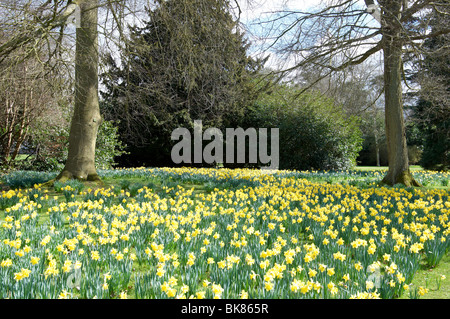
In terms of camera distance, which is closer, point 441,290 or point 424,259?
point 441,290

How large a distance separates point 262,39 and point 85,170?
192 inches

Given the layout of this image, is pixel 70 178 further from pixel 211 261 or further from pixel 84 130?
pixel 211 261


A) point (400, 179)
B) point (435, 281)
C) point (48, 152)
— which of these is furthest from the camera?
point (48, 152)

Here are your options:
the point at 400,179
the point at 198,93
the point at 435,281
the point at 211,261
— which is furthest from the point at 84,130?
the point at 400,179

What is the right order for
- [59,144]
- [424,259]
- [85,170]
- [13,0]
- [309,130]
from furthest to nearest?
[309,130]
[59,144]
[85,170]
[13,0]
[424,259]

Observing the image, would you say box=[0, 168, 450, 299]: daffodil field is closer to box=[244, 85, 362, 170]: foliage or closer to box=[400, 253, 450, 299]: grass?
box=[400, 253, 450, 299]: grass

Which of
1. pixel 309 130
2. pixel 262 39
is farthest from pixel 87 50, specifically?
pixel 309 130

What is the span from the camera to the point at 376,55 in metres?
8.31

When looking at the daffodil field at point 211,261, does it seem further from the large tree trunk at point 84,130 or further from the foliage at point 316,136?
the foliage at point 316,136

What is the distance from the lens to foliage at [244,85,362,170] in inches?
582

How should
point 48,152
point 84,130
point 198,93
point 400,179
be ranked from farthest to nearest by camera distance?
Answer: point 198,93 < point 48,152 < point 400,179 < point 84,130

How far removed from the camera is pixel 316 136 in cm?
1474
